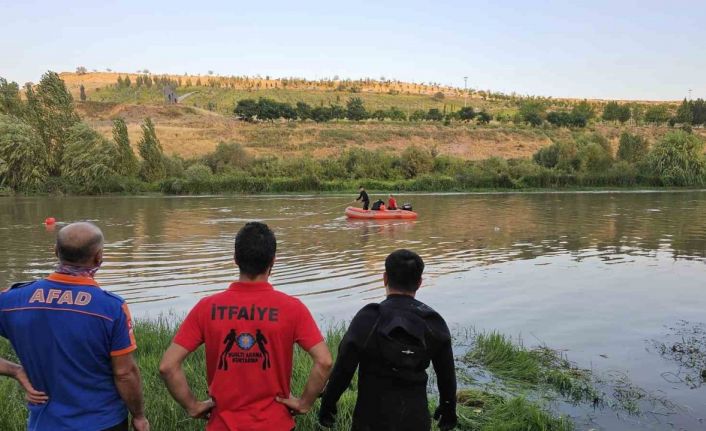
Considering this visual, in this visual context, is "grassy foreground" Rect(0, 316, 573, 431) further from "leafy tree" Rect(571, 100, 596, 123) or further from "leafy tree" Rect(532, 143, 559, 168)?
"leafy tree" Rect(571, 100, 596, 123)

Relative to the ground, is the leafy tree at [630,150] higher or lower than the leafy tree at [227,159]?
higher

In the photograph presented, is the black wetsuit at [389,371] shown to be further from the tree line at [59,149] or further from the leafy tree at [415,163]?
the leafy tree at [415,163]

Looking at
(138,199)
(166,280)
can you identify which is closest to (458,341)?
(166,280)

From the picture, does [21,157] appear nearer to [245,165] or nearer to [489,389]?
[245,165]

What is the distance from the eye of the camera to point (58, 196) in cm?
4553

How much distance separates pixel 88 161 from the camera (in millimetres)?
46875

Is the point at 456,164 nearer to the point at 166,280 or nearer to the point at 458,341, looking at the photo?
the point at 166,280

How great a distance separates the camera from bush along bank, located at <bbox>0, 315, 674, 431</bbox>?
495 cm

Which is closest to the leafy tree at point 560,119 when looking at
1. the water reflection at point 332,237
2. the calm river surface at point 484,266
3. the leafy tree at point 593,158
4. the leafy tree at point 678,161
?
the leafy tree at point 593,158

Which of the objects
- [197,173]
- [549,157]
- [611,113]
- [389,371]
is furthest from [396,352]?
[611,113]

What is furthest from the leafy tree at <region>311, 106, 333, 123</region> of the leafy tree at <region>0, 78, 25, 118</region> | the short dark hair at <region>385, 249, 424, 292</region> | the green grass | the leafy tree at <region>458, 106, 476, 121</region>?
the short dark hair at <region>385, 249, 424, 292</region>

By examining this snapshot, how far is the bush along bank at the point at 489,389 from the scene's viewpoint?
16.3 feet

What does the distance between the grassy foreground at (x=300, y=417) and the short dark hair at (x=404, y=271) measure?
1.86m

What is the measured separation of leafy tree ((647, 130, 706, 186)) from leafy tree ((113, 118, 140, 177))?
1633 inches
